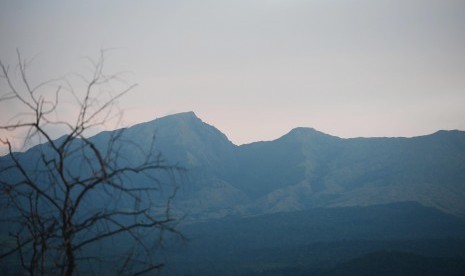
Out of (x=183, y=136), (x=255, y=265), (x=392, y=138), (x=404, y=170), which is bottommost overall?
(x=255, y=265)

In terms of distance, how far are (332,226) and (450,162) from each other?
126 ft

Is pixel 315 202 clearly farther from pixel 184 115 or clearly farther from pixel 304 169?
pixel 184 115

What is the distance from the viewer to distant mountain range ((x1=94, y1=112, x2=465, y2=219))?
88.4m

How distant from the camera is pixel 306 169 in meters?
104

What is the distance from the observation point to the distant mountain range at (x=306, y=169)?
290 ft

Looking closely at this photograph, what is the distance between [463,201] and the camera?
83.0m

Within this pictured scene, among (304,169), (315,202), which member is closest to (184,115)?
(304,169)

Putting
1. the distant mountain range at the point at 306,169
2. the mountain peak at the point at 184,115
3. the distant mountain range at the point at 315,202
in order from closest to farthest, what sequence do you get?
the distant mountain range at the point at 315,202
the distant mountain range at the point at 306,169
the mountain peak at the point at 184,115

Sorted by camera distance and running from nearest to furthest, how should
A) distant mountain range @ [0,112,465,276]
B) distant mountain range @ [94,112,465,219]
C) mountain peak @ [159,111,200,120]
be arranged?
distant mountain range @ [0,112,465,276] < distant mountain range @ [94,112,465,219] < mountain peak @ [159,111,200,120]

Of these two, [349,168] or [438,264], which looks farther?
[349,168]

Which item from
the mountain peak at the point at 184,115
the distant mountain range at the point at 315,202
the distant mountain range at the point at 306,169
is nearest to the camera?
the distant mountain range at the point at 315,202

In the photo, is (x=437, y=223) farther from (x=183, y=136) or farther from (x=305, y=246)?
(x=183, y=136)

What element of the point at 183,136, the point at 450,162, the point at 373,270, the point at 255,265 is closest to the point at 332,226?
the point at 255,265

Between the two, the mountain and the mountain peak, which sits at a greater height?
the mountain peak
